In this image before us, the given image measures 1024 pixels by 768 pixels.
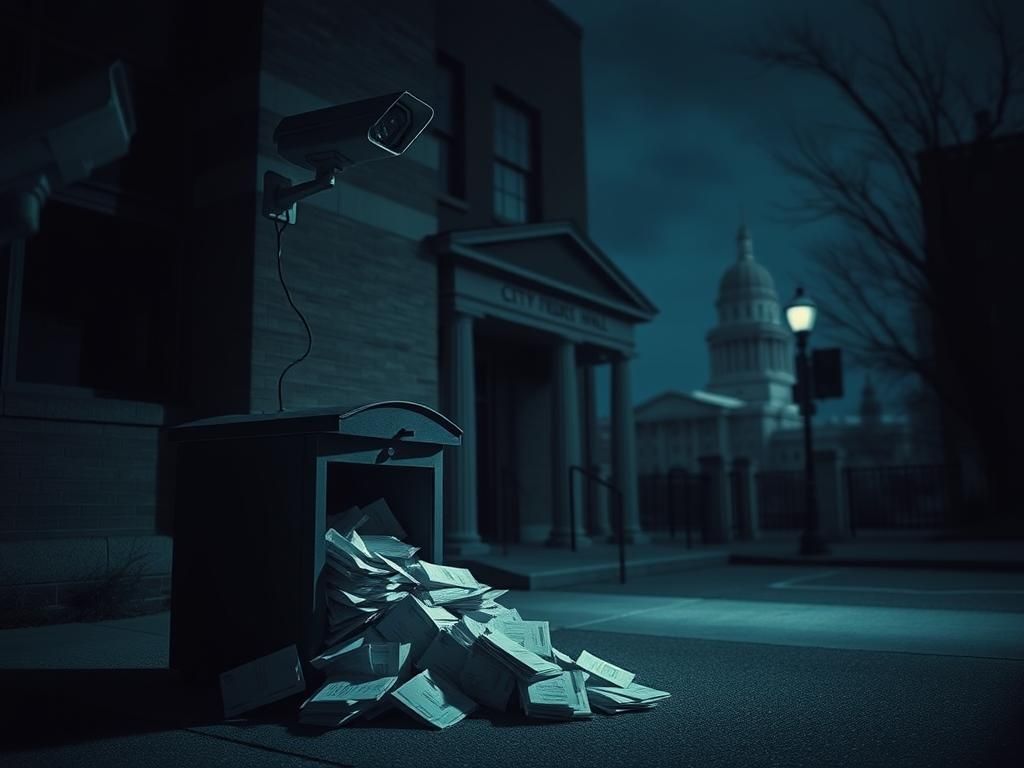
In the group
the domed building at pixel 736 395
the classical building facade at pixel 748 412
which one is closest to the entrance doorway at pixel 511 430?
the classical building facade at pixel 748 412

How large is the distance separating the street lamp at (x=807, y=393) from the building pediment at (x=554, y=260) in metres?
2.96

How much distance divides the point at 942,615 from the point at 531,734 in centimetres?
527

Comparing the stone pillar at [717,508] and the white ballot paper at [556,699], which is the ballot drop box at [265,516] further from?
the stone pillar at [717,508]

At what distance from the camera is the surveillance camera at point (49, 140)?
1.83 meters

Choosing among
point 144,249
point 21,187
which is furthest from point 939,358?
point 21,187

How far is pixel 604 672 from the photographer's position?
442cm

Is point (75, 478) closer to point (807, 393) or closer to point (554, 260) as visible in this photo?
point (554, 260)

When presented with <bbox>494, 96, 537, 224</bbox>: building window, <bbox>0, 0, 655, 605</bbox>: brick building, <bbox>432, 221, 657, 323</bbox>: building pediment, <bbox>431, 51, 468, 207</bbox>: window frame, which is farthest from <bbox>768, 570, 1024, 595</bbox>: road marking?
<bbox>494, 96, 537, 224</bbox>: building window

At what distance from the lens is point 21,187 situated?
1853 mm

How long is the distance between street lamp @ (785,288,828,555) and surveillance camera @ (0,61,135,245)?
13.6 m

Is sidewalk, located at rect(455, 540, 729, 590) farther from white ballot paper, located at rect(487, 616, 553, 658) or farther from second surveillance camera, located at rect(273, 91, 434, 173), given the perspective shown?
second surveillance camera, located at rect(273, 91, 434, 173)

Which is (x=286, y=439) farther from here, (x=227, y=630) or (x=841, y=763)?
(x=841, y=763)

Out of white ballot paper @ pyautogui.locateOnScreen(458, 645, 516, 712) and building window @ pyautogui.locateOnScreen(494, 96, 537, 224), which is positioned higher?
building window @ pyautogui.locateOnScreen(494, 96, 537, 224)

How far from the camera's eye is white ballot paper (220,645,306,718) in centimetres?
400
